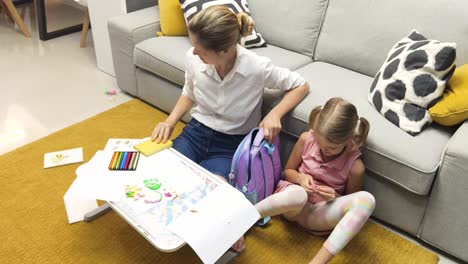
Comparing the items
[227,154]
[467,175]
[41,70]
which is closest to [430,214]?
[467,175]

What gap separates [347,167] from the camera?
1.66 metres

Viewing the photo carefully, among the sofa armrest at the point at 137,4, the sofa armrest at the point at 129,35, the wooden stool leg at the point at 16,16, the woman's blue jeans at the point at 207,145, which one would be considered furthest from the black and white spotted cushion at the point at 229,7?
the wooden stool leg at the point at 16,16

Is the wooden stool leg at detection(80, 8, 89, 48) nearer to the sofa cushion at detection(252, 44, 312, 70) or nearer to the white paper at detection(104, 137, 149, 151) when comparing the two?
the sofa cushion at detection(252, 44, 312, 70)

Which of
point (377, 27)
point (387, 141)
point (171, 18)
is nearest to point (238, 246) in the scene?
point (387, 141)

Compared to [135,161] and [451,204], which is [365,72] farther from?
[135,161]

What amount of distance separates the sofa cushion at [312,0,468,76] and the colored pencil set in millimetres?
1172

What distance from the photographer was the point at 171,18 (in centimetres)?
245

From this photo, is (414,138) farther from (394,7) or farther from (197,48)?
(197,48)

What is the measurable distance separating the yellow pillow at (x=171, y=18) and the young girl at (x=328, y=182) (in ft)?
3.66

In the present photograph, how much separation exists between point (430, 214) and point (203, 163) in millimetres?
887

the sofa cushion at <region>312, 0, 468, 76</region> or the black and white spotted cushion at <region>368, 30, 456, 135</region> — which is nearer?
the black and white spotted cushion at <region>368, 30, 456, 135</region>

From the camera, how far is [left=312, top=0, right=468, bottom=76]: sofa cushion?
6.13ft

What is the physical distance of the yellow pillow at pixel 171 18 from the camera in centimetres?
244

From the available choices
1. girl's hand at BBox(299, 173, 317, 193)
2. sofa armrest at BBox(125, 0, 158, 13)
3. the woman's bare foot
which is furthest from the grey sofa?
the woman's bare foot
